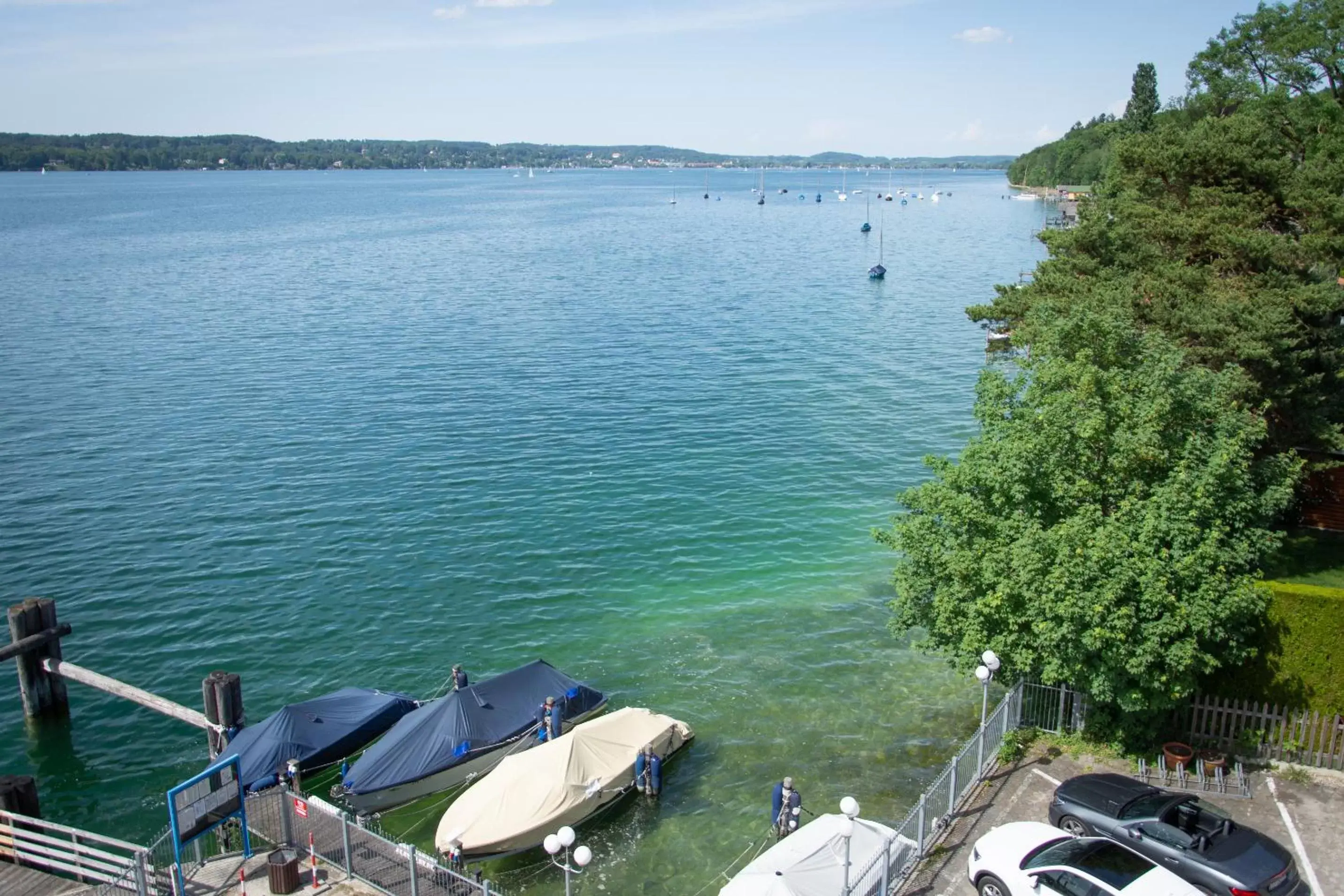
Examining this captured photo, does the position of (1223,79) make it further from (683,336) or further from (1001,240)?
(1001,240)

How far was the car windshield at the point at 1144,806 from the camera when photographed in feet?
58.4

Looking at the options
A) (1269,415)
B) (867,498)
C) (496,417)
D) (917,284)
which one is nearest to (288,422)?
(496,417)

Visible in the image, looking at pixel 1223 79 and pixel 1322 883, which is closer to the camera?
pixel 1322 883

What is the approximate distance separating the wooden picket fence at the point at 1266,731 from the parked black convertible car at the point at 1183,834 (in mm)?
3141

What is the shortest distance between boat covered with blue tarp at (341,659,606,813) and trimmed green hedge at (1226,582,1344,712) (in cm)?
1565

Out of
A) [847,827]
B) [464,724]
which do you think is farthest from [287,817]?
[847,827]

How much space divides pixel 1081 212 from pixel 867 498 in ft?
45.6

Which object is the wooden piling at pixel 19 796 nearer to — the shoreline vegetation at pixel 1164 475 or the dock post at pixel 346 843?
the dock post at pixel 346 843

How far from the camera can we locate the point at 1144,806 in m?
18.0

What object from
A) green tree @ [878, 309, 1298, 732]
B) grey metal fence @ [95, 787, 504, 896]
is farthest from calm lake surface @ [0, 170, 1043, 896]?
green tree @ [878, 309, 1298, 732]

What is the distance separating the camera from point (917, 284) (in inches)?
4072

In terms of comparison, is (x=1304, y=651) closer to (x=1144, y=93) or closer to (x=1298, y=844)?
(x=1298, y=844)

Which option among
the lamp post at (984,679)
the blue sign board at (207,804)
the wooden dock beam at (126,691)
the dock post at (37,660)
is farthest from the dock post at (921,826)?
the dock post at (37,660)

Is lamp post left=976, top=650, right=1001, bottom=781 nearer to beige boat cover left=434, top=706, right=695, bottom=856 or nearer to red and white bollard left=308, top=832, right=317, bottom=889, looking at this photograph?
beige boat cover left=434, top=706, right=695, bottom=856
